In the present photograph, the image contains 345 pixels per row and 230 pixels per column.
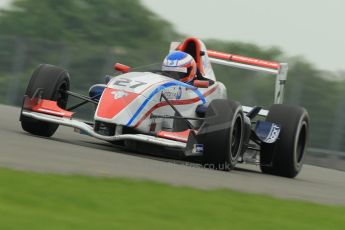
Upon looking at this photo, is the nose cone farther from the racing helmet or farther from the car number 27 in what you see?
the racing helmet

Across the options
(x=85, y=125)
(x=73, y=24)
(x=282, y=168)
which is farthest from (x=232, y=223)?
(x=73, y=24)

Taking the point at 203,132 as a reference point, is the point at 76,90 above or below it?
below

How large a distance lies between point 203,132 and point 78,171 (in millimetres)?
2906

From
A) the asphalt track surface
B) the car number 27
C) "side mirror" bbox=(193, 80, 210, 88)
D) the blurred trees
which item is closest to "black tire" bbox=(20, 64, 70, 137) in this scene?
the asphalt track surface

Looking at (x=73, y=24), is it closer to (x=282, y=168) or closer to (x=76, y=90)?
(x=76, y=90)

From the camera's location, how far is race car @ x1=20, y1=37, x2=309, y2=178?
11562 millimetres

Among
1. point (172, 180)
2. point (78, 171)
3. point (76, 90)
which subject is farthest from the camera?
point (76, 90)

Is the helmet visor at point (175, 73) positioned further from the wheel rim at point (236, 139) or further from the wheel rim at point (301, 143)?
the wheel rim at point (301, 143)

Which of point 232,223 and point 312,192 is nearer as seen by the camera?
point 232,223

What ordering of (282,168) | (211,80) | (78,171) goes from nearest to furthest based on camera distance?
(78,171)
(282,168)
(211,80)

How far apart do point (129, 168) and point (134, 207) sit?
283 cm

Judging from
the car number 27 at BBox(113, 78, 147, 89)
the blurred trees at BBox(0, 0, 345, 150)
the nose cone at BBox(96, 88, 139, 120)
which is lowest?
the blurred trees at BBox(0, 0, 345, 150)

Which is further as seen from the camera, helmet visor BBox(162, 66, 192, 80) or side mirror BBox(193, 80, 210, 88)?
helmet visor BBox(162, 66, 192, 80)

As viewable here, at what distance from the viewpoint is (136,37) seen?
57.2 meters
